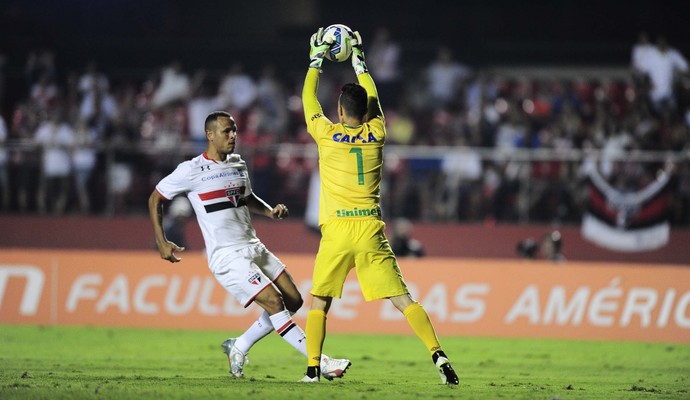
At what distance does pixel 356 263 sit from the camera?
9.59 metres

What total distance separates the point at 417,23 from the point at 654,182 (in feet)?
34.1

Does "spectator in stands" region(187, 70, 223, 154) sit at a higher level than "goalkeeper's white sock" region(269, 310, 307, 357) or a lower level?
higher

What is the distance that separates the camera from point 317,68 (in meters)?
9.91

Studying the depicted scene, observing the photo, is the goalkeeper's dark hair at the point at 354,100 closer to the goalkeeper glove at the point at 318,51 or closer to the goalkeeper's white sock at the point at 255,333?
the goalkeeper glove at the point at 318,51

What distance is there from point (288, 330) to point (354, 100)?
2.21 m

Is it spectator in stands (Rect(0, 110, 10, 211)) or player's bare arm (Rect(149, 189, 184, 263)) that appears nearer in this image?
player's bare arm (Rect(149, 189, 184, 263))

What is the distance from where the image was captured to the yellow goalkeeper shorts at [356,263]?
9516 millimetres

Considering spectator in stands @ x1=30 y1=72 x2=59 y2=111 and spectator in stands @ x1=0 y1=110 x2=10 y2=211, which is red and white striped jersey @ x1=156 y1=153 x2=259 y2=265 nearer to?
spectator in stands @ x1=0 y1=110 x2=10 y2=211

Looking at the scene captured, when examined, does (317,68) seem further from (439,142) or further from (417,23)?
(417,23)

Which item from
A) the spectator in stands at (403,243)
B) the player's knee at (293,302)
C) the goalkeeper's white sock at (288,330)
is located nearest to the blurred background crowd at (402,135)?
the spectator in stands at (403,243)

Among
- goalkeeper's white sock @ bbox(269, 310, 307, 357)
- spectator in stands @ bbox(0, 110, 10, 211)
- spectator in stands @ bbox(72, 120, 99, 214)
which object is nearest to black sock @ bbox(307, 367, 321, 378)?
goalkeeper's white sock @ bbox(269, 310, 307, 357)

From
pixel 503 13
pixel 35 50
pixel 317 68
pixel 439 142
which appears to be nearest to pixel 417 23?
pixel 503 13

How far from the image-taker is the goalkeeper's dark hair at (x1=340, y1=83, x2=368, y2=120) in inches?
375

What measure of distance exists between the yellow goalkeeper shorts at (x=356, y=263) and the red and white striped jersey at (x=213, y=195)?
101 cm
